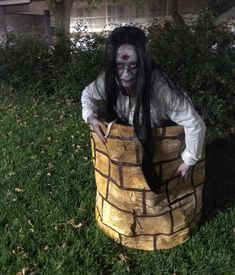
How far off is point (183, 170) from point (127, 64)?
78 centimetres

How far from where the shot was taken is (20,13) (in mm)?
12492

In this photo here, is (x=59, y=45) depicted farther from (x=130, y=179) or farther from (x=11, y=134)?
(x=130, y=179)

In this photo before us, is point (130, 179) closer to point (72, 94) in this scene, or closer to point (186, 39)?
point (186, 39)

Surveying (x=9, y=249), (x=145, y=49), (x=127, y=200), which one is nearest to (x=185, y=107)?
(x=145, y=49)

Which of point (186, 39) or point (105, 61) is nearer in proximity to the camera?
point (105, 61)

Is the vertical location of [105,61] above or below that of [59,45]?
above

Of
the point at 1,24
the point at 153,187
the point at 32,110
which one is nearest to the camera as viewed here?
the point at 153,187

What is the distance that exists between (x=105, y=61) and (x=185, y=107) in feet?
1.77

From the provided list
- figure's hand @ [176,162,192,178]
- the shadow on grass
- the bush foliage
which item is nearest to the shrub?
the bush foliage

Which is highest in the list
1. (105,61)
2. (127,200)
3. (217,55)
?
(105,61)

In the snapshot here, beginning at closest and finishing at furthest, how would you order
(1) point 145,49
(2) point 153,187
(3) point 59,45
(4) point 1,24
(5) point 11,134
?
(1) point 145,49, (2) point 153,187, (5) point 11,134, (3) point 59,45, (4) point 1,24

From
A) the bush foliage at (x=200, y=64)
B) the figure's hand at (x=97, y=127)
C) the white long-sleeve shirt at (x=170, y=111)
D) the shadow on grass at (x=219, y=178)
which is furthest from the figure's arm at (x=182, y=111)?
the bush foliage at (x=200, y=64)

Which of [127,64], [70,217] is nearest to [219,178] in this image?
[70,217]

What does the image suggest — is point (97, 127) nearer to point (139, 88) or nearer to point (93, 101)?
point (93, 101)
